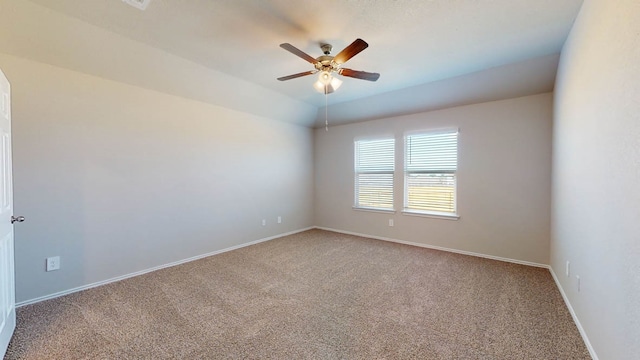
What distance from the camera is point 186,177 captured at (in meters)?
3.73

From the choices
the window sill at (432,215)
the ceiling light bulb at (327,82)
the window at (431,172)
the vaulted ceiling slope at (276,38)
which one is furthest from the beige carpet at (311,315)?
the vaulted ceiling slope at (276,38)

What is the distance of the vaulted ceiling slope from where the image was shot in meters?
2.14

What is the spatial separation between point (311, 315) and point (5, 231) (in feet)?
7.97

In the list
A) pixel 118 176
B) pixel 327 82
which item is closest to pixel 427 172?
pixel 327 82

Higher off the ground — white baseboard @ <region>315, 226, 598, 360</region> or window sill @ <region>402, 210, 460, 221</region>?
window sill @ <region>402, 210, 460, 221</region>

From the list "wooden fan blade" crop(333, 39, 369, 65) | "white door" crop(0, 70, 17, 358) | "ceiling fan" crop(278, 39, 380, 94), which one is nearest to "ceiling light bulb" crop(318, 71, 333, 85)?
"ceiling fan" crop(278, 39, 380, 94)

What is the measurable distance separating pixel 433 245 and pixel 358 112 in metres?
2.80

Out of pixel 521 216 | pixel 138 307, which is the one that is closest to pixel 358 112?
pixel 521 216

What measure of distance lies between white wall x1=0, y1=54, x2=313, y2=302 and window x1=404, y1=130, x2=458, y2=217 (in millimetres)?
2800

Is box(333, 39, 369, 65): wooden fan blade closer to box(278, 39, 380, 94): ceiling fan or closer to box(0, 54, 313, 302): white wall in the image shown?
box(278, 39, 380, 94): ceiling fan

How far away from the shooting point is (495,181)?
12.5ft

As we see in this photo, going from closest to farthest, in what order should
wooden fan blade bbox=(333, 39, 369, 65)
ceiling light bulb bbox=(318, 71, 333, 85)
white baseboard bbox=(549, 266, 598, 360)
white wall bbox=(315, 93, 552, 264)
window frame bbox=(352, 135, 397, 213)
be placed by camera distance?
1. white baseboard bbox=(549, 266, 598, 360)
2. wooden fan blade bbox=(333, 39, 369, 65)
3. ceiling light bulb bbox=(318, 71, 333, 85)
4. white wall bbox=(315, 93, 552, 264)
5. window frame bbox=(352, 135, 397, 213)

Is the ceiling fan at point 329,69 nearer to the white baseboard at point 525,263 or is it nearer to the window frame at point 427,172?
the window frame at point 427,172

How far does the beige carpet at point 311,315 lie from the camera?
183 cm
